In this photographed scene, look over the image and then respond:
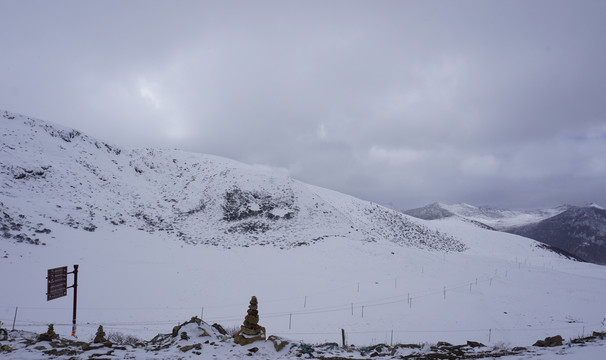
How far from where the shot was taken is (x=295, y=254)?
35875 mm

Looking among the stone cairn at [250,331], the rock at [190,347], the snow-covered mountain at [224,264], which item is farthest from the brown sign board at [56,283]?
the stone cairn at [250,331]

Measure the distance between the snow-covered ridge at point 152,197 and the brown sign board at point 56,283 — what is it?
49.4 feet

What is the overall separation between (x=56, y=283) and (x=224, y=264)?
→ 57.2 ft

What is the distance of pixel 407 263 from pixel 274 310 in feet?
61.3

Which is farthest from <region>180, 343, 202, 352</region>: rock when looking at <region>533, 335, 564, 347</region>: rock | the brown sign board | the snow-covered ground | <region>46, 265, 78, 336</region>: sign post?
<region>533, 335, 564, 347</region>: rock

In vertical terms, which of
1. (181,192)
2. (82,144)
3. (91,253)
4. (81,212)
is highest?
(82,144)

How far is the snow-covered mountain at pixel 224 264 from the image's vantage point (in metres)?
18.9

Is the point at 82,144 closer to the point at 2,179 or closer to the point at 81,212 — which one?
the point at 2,179

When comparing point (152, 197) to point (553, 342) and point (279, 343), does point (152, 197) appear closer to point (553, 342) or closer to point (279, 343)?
point (279, 343)

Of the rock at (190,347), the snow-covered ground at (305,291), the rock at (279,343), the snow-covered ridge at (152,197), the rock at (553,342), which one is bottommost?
the snow-covered ground at (305,291)

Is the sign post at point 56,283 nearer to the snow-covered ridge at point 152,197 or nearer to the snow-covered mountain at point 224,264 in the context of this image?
the snow-covered mountain at point 224,264

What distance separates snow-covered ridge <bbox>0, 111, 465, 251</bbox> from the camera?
1314 inches

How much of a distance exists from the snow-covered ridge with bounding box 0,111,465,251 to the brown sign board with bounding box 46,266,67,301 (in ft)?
49.4

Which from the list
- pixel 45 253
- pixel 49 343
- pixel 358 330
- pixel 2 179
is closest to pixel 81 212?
pixel 2 179
